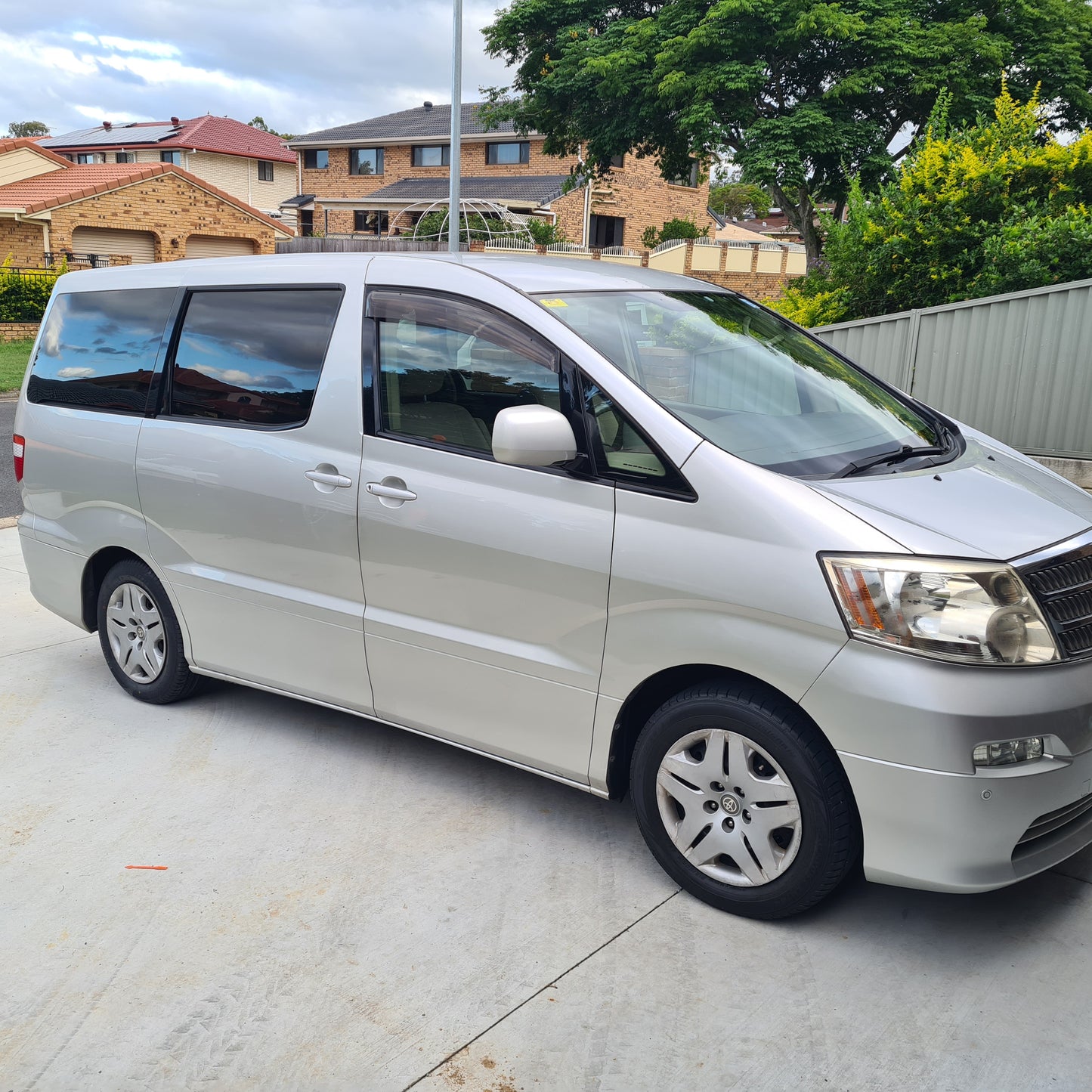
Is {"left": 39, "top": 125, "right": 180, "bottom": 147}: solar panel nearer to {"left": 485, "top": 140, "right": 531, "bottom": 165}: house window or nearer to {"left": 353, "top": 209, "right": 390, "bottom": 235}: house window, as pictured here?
{"left": 353, "top": 209, "right": 390, "bottom": 235}: house window

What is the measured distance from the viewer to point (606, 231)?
52625 mm

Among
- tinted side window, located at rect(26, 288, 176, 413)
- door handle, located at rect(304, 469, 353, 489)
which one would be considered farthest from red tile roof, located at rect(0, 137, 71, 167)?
door handle, located at rect(304, 469, 353, 489)

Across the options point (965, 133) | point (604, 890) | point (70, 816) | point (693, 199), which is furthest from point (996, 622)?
point (693, 199)

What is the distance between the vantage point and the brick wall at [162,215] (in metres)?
35.2

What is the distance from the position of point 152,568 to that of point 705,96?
26.3 metres

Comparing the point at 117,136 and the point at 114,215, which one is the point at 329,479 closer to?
the point at 114,215

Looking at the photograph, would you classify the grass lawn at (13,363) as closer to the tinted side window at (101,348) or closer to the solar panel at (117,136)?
the tinted side window at (101,348)

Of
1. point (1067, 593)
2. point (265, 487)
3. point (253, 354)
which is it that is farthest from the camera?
point (253, 354)

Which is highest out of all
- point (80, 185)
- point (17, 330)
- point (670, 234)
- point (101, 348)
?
point (80, 185)

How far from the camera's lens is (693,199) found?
5688 centimetres

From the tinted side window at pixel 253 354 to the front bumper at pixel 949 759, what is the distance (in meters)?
2.23

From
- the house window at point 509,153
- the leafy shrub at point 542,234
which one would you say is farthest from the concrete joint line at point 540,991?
the house window at point 509,153

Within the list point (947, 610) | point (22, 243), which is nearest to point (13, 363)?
point (22, 243)

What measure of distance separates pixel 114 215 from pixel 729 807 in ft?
124
